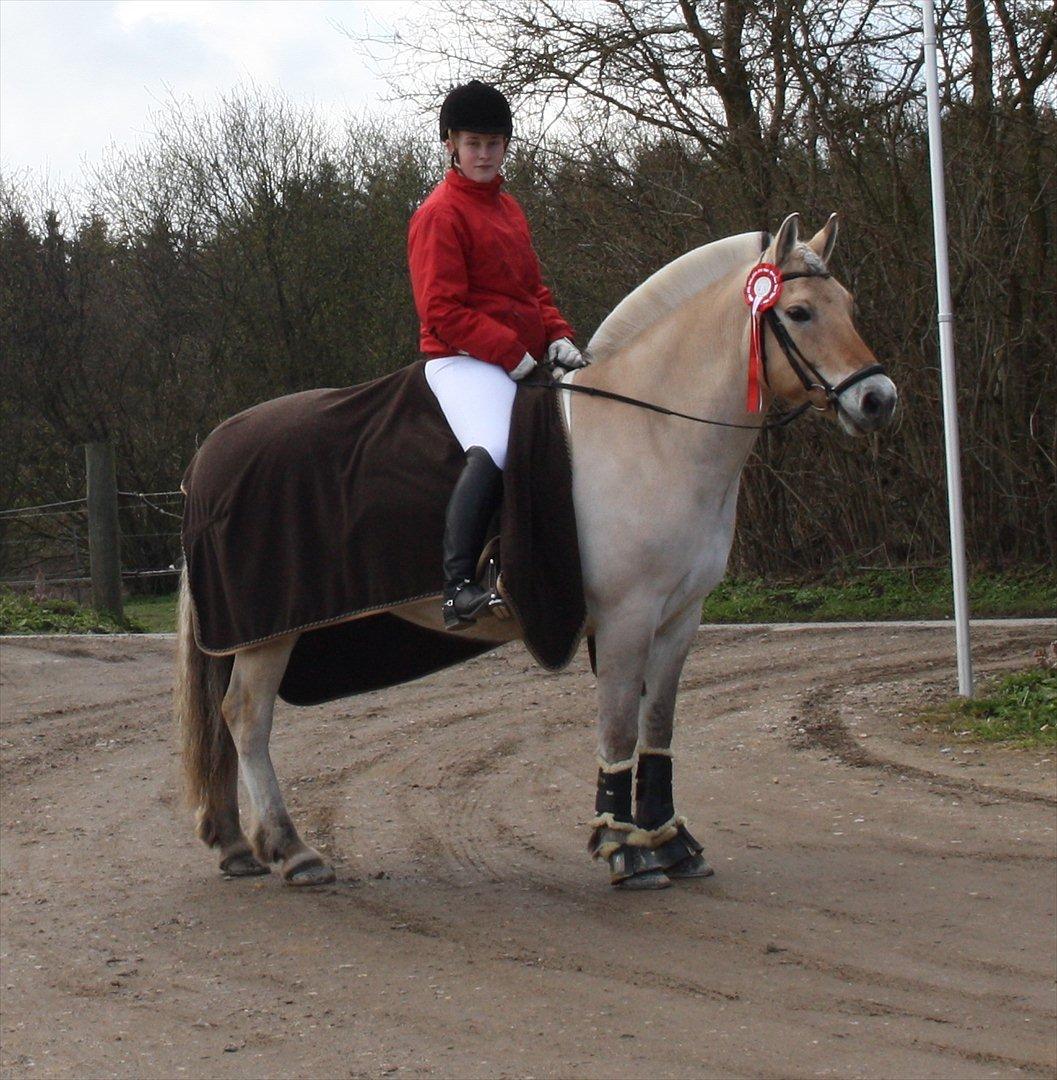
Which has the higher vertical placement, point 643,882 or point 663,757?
point 663,757

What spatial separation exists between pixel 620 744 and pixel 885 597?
8.31 metres

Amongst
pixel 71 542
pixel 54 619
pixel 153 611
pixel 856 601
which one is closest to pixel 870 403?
pixel 856 601

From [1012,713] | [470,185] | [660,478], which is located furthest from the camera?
[1012,713]

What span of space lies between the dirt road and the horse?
1.15ft

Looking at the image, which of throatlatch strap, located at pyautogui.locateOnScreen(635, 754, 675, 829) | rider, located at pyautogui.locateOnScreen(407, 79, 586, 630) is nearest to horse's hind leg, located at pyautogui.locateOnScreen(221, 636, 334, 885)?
rider, located at pyautogui.locateOnScreen(407, 79, 586, 630)

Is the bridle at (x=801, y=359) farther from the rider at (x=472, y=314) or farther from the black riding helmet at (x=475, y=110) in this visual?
the black riding helmet at (x=475, y=110)

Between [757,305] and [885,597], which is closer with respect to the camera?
[757,305]

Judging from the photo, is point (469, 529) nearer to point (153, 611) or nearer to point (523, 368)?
point (523, 368)

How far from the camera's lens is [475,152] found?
5.15 m

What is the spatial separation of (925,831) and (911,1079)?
8.09 feet

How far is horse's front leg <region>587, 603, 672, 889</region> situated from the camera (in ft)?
16.3

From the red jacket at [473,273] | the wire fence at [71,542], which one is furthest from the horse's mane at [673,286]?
the wire fence at [71,542]

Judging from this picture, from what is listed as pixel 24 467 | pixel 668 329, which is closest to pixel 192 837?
pixel 668 329

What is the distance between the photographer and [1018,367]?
41.6ft
